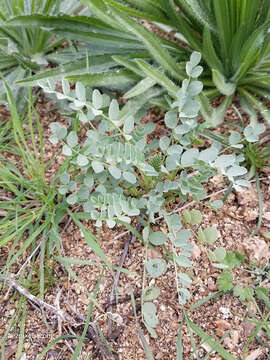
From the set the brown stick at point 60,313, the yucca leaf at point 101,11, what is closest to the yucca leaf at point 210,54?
the yucca leaf at point 101,11

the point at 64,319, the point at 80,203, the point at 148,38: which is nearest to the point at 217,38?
the point at 148,38

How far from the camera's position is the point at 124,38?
1667 millimetres

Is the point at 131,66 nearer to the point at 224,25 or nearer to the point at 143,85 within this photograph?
the point at 143,85

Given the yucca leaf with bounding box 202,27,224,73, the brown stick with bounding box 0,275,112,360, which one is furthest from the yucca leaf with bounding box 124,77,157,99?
the brown stick with bounding box 0,275,112,360

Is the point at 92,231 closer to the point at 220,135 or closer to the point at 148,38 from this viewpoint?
the point at 220,135

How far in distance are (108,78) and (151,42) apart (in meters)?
0.21

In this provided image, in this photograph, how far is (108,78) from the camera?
153 cm

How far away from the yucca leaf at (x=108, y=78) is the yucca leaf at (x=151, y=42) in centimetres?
13

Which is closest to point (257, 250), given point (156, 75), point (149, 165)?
point (149, 165)

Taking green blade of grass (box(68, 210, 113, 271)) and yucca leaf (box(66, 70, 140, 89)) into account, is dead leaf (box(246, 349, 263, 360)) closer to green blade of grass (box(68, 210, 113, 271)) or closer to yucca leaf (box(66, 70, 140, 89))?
green blade of grass (box(68, 210, 113, 271))

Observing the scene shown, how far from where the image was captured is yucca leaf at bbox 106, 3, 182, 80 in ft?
4.64

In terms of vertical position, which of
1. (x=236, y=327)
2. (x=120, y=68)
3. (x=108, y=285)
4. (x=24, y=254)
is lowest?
(x=236, y=327)

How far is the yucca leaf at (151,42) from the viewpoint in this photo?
1413 millimetres

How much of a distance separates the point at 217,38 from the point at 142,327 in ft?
3.74
